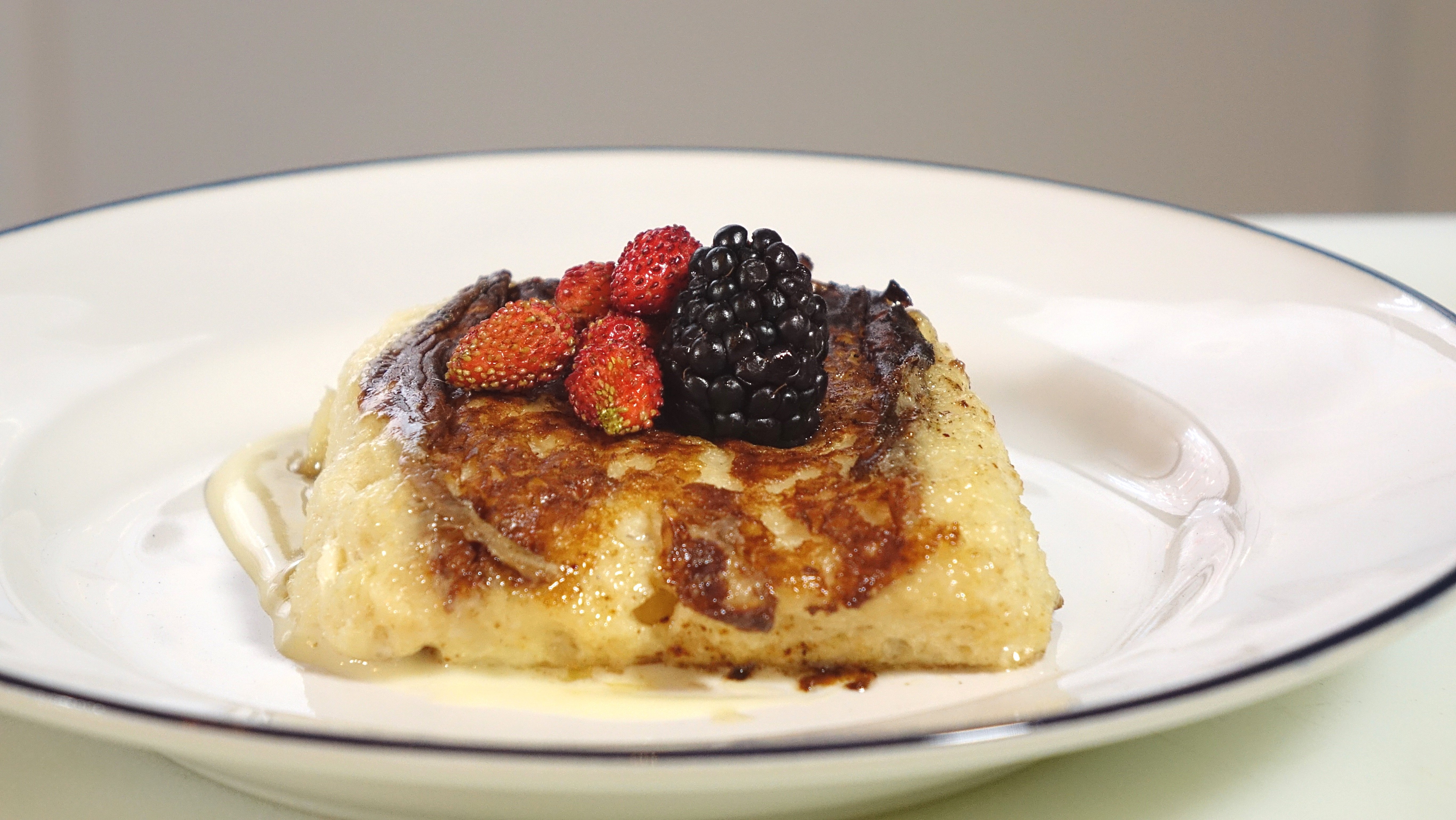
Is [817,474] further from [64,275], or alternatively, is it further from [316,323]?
[64,275]

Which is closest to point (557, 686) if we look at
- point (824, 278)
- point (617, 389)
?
point (617, 389)

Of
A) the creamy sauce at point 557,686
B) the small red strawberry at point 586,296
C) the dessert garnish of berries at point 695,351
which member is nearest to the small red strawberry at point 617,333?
the dessert garnish of berries at point 695,351

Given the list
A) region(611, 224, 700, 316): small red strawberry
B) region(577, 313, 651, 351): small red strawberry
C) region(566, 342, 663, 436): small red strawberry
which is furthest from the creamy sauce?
region(611, 224, 700, 316): small red strawberry

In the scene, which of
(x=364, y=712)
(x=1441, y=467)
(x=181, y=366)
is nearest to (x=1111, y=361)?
(x=1441, y=467)

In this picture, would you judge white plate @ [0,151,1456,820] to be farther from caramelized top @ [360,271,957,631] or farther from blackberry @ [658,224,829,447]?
blackberry @ [658,224,829,447]

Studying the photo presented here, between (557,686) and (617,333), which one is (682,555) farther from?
(617,333)

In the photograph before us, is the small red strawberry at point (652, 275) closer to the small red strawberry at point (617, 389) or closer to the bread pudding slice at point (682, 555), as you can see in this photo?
the small red strawberry at point (617, 389)

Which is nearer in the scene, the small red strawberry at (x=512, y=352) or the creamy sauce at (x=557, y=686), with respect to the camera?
the creamy sauce at (x=557, y=686)
